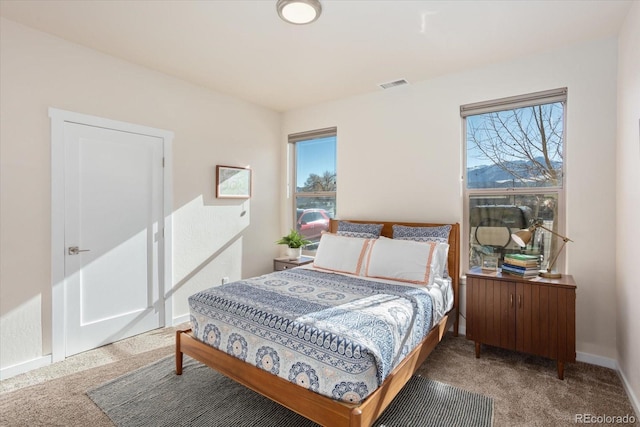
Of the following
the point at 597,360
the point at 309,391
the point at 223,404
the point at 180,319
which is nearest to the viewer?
the point at 309,391

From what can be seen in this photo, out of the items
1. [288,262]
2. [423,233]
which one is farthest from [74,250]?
[423,233]

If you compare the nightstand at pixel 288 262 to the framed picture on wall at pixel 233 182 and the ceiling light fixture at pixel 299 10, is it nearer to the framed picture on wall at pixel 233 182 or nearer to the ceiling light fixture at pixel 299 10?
the framed picture on wall at pixel 233 182

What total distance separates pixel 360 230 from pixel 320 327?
79.7 inches

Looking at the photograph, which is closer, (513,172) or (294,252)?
(513,172)

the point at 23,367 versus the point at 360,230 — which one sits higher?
the point at 360,230

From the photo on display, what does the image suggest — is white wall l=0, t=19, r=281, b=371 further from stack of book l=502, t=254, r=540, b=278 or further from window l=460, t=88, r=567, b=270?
stack of book l=502, t=254, r=540, b=278

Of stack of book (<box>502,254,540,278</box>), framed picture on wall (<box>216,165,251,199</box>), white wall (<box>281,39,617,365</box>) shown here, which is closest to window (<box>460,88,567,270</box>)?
white wall (<box>281,39,617,365</box>)

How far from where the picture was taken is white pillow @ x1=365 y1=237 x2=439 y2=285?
2.81 metres

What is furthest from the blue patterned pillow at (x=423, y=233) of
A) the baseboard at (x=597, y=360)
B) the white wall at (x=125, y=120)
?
the white wall at (x=125, y=120)

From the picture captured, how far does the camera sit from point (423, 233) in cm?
329

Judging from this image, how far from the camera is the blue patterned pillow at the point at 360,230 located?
3596 mm

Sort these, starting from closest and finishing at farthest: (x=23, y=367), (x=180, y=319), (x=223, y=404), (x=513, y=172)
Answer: (x=223, y=404), (x=23, y=367), (x=513, y=172), (x=180, y=319)

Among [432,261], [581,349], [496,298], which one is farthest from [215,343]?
[581,349]

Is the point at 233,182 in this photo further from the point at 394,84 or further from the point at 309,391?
the point at 309,391
